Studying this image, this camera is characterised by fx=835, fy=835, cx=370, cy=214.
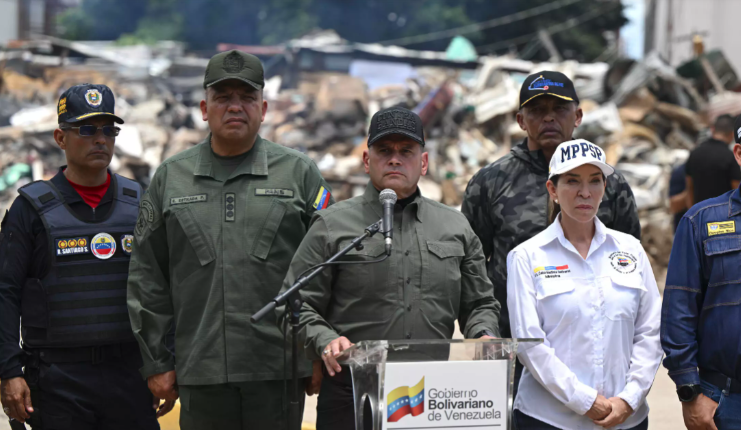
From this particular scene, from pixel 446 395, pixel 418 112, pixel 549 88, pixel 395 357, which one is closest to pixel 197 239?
pixel 395 357

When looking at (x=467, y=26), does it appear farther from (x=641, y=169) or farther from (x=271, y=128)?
(x=641, y=169)

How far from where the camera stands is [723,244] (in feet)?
11.1

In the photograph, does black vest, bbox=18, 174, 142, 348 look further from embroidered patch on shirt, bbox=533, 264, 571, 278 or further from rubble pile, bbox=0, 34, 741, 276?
rubble pile, bbox=0, 34, 741, 276

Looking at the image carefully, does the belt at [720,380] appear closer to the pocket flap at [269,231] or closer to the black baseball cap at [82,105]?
the pocket flap at [269,231]

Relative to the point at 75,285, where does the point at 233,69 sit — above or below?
above

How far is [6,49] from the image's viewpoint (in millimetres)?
24375

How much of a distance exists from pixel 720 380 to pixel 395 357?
1399 millimetres

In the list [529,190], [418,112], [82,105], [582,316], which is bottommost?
[582,316]

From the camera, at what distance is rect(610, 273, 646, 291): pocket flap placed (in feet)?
11.4

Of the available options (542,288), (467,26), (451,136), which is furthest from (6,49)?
(467,26)

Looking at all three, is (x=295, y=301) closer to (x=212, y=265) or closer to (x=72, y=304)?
(x=212, y=265)

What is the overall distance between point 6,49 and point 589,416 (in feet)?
80.7

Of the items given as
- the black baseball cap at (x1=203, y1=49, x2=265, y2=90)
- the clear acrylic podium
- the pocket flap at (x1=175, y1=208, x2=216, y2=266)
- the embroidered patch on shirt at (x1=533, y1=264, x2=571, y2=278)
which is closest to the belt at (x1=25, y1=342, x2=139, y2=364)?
the pocket flap at (x1=175, y1=208, x2=216, y2=266)

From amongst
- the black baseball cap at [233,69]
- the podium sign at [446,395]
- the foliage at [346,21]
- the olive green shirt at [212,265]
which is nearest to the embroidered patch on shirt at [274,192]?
the olive green shirt at [212,265]
